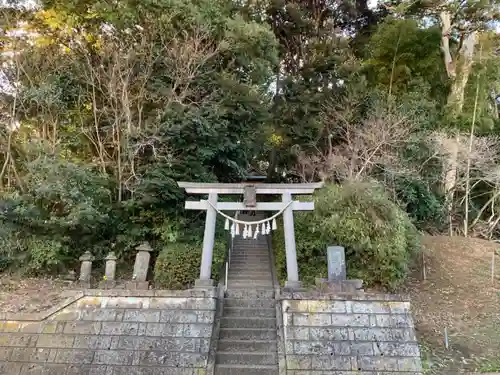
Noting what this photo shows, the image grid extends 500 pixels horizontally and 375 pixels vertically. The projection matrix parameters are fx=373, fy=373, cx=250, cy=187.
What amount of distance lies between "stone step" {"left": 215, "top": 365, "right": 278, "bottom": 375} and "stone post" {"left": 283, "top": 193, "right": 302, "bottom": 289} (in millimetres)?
1612

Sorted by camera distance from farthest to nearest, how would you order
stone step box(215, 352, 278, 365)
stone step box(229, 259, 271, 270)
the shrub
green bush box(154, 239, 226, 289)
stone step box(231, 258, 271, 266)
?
the shrub < stone step box(231, 258, 271, 266) < stone step box(229, 259, 271, 270) < green bush box(154, 239, 226, 289) < stone step box(215, 352, 278, 365)

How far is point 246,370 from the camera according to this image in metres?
6.15

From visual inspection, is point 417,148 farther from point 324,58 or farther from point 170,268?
point 170,268

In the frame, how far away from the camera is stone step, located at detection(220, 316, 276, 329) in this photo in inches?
280

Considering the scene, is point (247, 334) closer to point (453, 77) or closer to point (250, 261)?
point (250, 261)

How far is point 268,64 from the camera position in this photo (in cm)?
1047

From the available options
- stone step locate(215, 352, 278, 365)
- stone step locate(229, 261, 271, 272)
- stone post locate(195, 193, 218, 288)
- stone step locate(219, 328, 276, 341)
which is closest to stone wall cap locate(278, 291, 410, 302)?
stone step locate(219, 328, 276, 341)

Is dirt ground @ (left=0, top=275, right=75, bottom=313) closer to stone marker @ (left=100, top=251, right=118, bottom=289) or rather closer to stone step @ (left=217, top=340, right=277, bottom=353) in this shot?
stone marker @ (left=100, top=251, right=118, bottom=289)

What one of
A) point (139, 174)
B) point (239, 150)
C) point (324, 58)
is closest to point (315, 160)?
point (239, 150)

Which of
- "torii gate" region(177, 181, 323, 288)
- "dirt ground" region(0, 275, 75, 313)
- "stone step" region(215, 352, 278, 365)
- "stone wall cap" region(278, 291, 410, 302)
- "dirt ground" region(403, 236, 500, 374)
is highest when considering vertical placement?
"torii gate" region(177, 181, 323, 288)

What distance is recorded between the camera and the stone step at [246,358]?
249 inches

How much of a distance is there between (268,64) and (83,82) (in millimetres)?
5054

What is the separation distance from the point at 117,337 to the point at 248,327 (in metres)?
2.35

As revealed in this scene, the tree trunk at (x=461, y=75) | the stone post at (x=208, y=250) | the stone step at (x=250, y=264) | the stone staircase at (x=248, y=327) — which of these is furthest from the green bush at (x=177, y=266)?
the tree trunk at (x=461, y=75)
